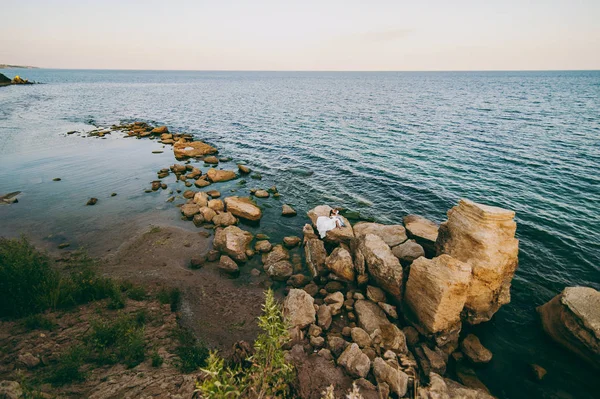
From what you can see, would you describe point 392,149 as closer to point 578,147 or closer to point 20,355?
point 578,147

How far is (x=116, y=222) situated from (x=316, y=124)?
123ft

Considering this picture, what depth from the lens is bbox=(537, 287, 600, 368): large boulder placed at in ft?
31.8

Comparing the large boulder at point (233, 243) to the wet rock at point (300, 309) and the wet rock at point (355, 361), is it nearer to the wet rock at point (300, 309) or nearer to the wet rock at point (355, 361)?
the wet rock at point (300, 309)

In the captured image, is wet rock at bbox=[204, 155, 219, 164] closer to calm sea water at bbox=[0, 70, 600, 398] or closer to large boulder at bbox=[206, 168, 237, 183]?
calm sea water at bbox=[0, 70, 600, 398]

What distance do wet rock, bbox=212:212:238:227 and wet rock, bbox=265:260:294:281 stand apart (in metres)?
5.73

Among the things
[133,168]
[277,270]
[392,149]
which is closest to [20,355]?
[277,270]

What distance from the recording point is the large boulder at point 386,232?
51.8 ft

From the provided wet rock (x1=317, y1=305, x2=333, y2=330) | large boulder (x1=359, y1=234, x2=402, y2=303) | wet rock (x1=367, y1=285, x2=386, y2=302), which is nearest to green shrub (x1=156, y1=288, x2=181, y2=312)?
wet rock (x1=317, y1=305, x2=333, y2=330)

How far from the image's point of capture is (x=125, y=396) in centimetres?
713

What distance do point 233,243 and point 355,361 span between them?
9.45 m

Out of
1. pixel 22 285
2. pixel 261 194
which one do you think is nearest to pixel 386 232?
pixel 261 194

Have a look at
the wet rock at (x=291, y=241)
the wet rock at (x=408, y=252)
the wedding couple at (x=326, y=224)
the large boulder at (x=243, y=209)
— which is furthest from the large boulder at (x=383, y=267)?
the large boulder at (x=243, y=209)

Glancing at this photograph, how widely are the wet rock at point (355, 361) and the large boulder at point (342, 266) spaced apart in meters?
4.39

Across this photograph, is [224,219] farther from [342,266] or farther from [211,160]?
[211,160]
